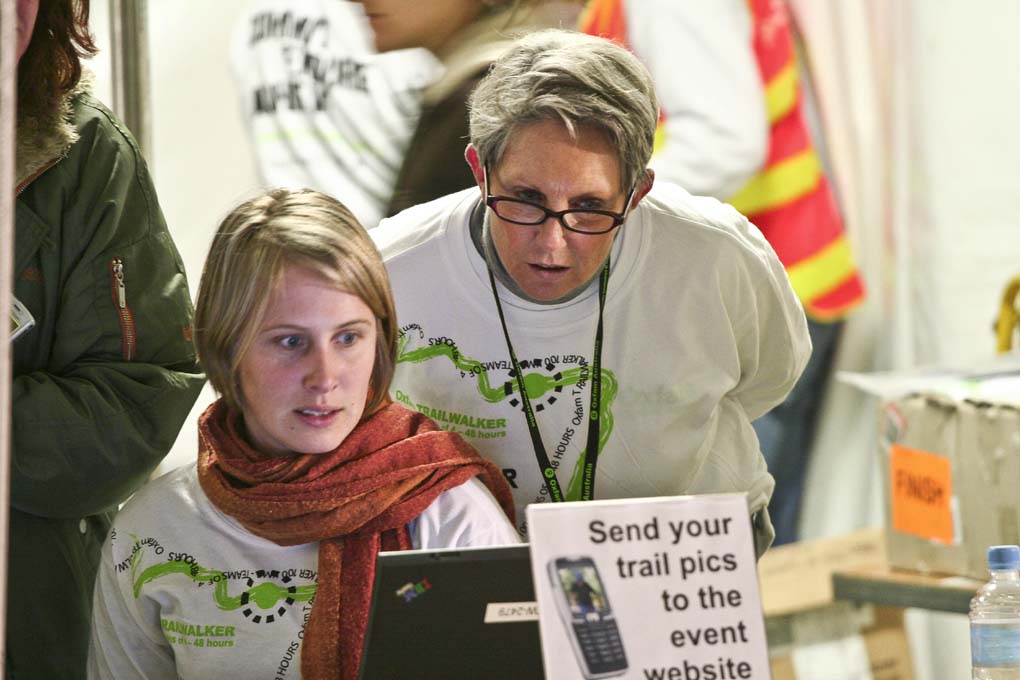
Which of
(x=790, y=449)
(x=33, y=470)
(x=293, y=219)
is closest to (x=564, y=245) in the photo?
(x=293, y=219)

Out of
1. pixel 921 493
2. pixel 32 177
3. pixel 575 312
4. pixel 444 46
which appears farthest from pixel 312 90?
pixel 921 493

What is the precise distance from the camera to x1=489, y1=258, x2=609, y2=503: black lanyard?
5.33 ft

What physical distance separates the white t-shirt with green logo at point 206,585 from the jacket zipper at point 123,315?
0.69ft

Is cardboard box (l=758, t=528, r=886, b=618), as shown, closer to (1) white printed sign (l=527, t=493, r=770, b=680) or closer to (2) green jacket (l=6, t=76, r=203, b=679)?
(2) green jacket (l=6, t=76, r=203, b=679)

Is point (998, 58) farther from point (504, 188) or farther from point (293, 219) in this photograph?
point (293, 219)

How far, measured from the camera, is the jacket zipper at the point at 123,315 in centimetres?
164

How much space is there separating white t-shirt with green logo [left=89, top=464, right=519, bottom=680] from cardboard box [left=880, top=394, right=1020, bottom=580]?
1255mm

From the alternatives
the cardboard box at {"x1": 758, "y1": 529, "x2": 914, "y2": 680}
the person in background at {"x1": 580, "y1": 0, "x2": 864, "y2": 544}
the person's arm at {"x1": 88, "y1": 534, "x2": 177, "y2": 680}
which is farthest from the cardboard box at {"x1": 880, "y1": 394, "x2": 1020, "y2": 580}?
the person's arm at {"x1": 88, "y1": 534, "x2": 177, "y2": 680}

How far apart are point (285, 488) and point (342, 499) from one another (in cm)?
7

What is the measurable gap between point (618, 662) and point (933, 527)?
165cm

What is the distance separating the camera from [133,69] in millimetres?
2406

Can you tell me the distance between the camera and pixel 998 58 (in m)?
3.25

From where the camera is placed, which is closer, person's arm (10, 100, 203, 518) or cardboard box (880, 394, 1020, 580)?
person's arm (10, 100, 203, 518)

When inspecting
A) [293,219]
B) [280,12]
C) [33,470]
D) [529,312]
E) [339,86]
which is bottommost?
[33,470]
